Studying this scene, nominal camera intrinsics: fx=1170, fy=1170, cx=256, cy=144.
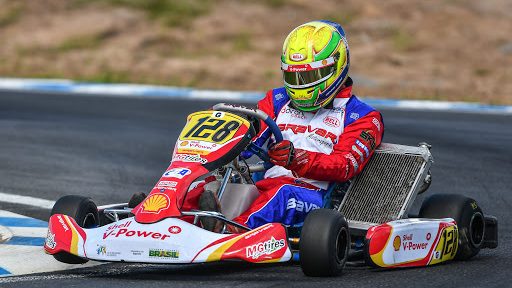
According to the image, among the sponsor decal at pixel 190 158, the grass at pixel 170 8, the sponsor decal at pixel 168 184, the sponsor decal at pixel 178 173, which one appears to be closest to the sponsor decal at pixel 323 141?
the sponsor decal at pixel 190 158

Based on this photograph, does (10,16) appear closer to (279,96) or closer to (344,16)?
(344,16)

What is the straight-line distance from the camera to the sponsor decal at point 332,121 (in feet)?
22.7

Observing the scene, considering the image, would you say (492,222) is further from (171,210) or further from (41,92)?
(41,92)

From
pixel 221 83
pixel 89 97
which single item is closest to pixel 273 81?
pixel 221 83

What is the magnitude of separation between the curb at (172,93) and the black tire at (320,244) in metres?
9.25

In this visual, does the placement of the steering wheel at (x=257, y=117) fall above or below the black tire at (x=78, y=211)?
above

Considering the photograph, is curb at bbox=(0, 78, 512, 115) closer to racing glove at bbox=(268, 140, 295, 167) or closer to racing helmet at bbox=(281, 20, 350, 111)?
racing helmet at bbox=(281, 20, 350, 111)

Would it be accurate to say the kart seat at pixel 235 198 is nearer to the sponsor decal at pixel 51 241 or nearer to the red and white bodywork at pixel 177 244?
the red and white bodywork at pixel 177 244

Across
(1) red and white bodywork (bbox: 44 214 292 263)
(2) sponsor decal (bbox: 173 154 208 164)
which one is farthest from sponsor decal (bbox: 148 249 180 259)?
(2) sponsor decal (bbox: 173 154 208 164)

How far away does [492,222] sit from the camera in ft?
23.5

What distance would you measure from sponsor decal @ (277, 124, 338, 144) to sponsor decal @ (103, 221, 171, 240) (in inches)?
55.2

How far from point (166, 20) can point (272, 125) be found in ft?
54.5

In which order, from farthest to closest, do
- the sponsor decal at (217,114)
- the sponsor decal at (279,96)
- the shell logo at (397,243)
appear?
the sponsor decal at (279,96)
the sponsor decal at (217,114)
the shell logo at (397,243)

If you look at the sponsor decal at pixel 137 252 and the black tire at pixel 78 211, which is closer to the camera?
the sponsor decal at pixel 137 252
